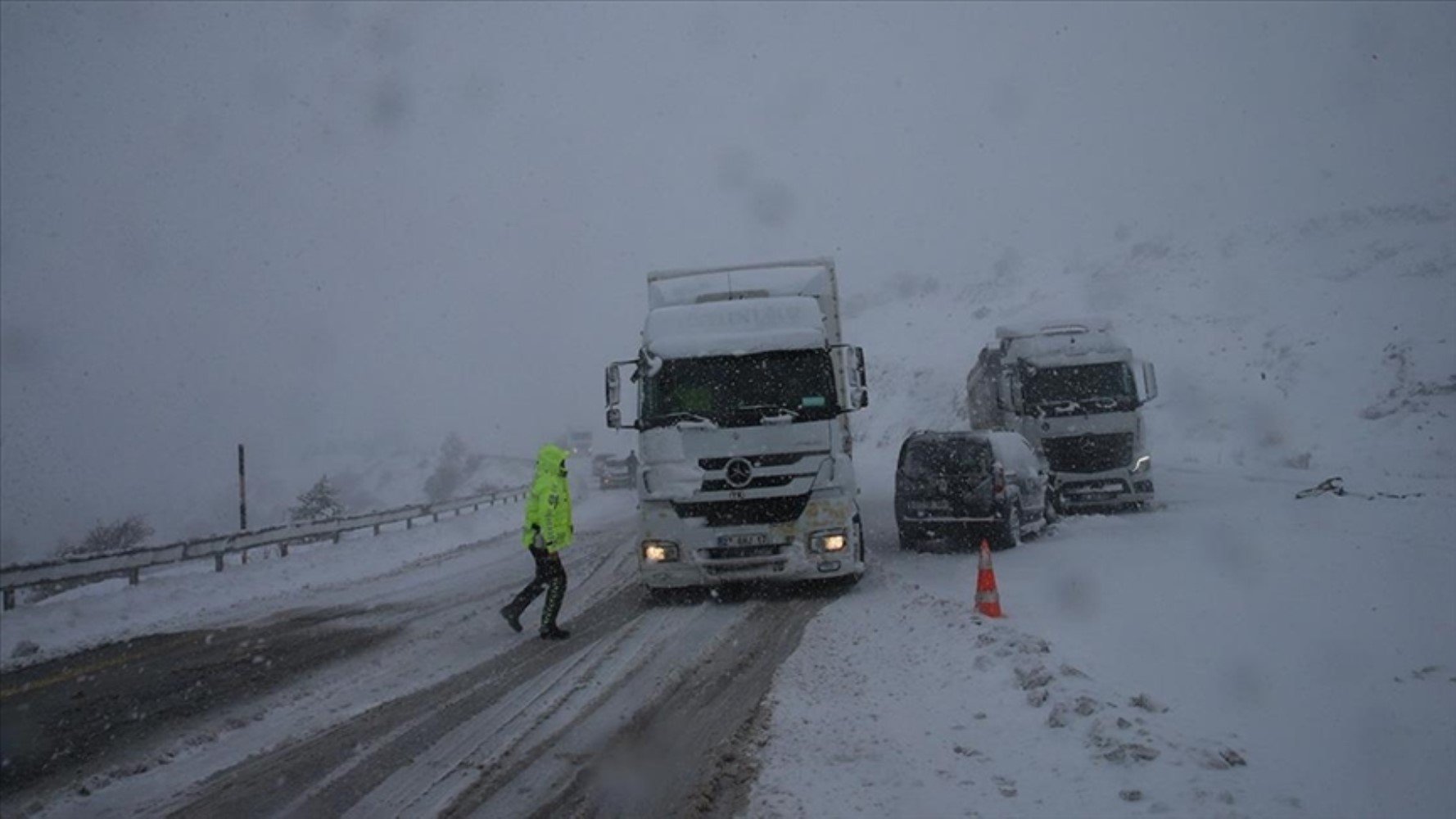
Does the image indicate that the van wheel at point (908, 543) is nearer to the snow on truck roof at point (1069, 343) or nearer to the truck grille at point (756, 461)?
the truck grille at point (756, 461)

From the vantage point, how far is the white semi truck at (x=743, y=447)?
30.6ft

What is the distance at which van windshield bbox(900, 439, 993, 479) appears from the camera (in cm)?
1308

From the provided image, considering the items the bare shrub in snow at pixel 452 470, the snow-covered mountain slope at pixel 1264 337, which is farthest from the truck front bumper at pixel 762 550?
the bare shrub in snow at pixel 452 470

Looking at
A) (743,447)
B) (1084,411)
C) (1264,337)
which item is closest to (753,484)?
(743,447)

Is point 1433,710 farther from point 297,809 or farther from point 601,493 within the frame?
point 601,493

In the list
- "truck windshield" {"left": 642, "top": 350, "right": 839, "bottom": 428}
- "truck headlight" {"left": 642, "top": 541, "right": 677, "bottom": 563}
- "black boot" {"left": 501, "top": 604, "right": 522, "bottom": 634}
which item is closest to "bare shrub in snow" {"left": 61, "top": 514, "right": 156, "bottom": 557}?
"black boot" {"left": 501, "top": 604, "right": 522, "bottom": 634}

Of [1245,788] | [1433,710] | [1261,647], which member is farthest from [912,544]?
[1245,788]

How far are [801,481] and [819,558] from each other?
0.92 metres

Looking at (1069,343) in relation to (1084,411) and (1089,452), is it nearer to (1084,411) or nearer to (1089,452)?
(1084,411)

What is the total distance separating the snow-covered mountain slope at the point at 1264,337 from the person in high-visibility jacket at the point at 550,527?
20430mm

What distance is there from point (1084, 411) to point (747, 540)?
992 centimetres

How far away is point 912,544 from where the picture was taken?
1389cm

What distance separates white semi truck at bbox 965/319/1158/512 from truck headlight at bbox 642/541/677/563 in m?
9.94

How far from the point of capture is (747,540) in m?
9.34
